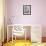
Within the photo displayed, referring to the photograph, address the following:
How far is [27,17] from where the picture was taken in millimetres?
2658

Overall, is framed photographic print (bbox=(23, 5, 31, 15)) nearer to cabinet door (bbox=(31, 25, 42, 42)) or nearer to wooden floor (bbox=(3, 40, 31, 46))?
cabinet door (bbox=(31, 25, 42, 42))

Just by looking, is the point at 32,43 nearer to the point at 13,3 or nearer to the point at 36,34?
the point at 36,34

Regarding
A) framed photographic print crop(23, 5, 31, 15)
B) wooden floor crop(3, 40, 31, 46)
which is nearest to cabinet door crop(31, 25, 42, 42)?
wooden floor crop(3, 40, 31, 46)

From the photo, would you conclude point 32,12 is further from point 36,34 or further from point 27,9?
point 36,34

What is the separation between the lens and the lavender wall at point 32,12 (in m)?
2.65

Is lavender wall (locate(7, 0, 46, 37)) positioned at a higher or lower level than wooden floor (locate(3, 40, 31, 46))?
higher

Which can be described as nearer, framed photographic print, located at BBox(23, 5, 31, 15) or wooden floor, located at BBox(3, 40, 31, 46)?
wooden floor, located at BBox(3, 40, 31, 46)

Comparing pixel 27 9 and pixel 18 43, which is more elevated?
pixel 27 9

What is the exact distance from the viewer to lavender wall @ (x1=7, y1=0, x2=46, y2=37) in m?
2.65

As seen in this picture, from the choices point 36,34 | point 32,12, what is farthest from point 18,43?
point 32,12

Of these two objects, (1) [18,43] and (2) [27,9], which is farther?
(2) [27,9]

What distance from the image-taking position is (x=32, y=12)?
8.70ft

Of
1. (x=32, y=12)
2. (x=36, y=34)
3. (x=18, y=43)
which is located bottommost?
(x=18, y=43)

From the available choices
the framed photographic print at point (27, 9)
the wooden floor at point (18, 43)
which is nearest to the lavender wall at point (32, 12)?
the framed photographic print at point (27, 9)
